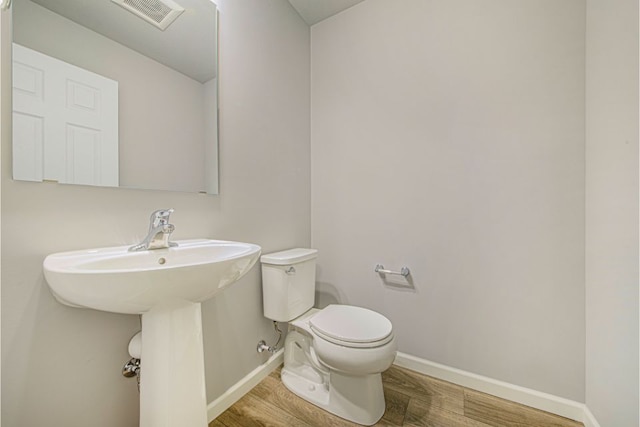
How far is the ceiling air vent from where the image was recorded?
976mm

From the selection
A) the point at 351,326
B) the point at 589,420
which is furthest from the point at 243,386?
the point at 589,420

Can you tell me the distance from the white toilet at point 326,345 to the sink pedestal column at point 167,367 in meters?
0.55

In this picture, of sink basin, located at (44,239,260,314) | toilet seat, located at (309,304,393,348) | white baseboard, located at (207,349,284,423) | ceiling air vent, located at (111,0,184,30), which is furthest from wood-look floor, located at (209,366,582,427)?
ceiling air vent, located at (111,0,184,30)

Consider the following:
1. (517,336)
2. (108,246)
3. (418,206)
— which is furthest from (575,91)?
(108,246)

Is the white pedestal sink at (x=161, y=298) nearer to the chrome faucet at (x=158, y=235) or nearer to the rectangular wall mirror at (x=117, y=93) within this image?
the chrome faucet at (x=158, y=235)

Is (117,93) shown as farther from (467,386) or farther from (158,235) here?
(467,386)

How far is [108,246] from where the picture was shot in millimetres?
869

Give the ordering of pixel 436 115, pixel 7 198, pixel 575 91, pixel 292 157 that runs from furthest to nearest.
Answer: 1. pixel 292 157
2. pixel 436 115
3. pixel 575 91
4. pixel 7 198

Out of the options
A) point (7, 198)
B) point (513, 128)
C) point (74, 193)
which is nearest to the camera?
point (7, 198)

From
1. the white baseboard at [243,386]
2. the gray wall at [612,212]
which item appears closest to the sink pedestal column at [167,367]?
the white baseboard at [243,386]

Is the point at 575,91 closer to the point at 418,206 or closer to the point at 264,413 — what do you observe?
the point at 418,206

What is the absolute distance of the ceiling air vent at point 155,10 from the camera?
976mm

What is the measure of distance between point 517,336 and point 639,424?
479 millimetres

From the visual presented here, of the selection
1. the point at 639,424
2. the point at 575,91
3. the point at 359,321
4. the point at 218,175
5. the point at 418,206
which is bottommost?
the point at 639,424
